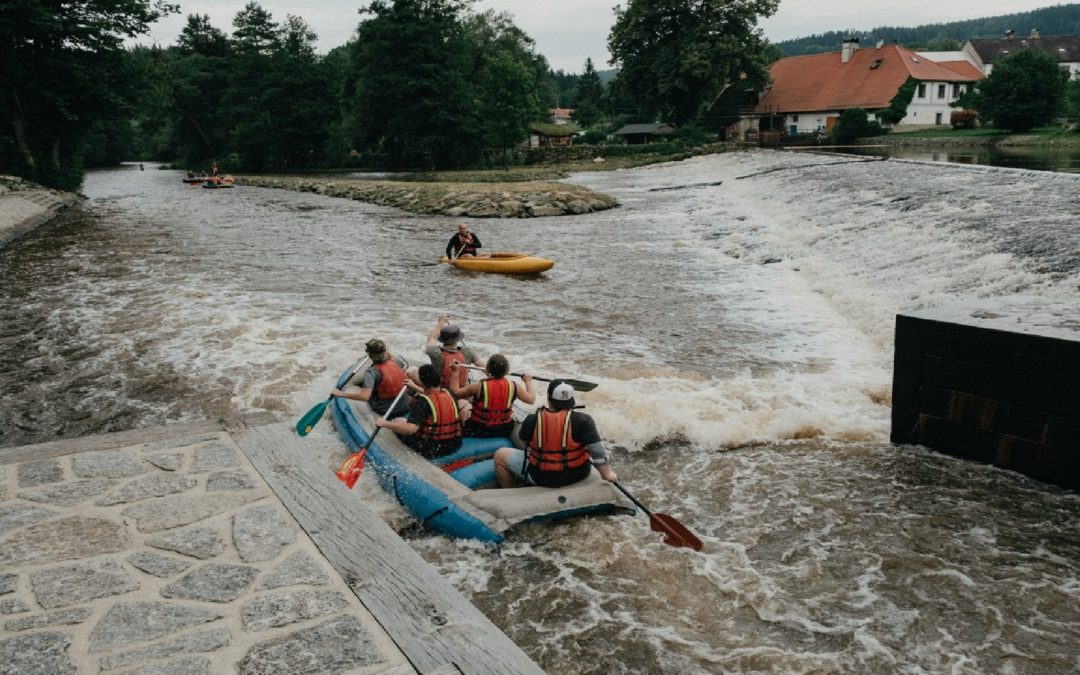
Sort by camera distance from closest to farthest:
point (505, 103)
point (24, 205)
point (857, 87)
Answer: point (24, 205), point (505, 103), point (857, 87)

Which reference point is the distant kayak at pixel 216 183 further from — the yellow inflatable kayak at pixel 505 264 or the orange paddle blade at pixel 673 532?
the orange paddle blade at pixel 673 532

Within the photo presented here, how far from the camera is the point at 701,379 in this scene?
8.99 m

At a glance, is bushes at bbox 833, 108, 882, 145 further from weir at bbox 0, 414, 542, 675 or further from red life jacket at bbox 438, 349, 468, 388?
weir at bbox 0, 414, 542, 675

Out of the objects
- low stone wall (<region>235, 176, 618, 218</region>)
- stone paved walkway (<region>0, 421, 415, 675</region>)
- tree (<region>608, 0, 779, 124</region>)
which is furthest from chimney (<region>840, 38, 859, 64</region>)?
stone paved walkway (<region>0, 421, 415, 675</region>)

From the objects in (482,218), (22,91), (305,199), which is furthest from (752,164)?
(22,91)

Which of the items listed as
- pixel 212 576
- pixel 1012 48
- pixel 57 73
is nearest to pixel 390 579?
pixel 212 576

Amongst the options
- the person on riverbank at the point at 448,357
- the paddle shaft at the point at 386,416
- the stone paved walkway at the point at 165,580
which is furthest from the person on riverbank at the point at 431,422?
the stone paved walkway at the point at 165,580

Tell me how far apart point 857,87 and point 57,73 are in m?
51.6

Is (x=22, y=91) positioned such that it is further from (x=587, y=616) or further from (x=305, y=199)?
(x=587, y=616)

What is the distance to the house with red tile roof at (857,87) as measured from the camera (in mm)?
55781

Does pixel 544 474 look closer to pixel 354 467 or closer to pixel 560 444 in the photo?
pixel 560 444

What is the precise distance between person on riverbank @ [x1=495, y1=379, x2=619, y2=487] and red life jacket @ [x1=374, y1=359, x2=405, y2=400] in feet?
6.16

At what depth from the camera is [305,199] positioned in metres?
35.8

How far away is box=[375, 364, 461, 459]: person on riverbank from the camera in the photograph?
6.11 meters
